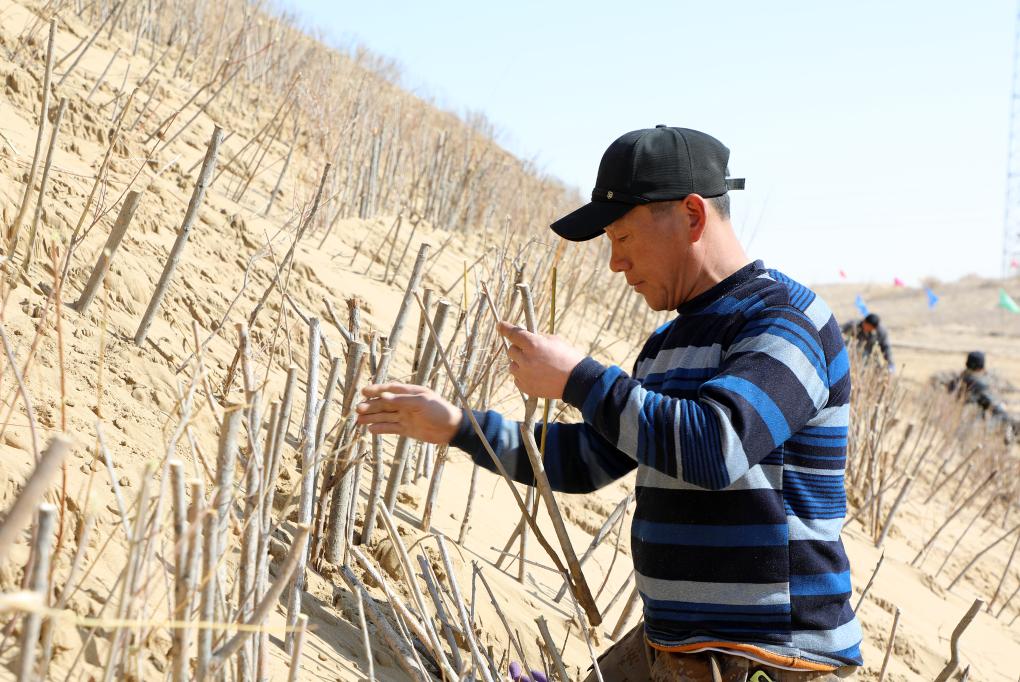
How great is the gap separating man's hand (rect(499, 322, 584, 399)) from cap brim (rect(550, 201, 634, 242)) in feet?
0.62

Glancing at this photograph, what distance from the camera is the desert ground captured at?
131 centimetres

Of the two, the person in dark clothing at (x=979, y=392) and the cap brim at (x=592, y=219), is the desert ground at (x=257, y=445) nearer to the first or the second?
the cap brim at (x=592, y=219)

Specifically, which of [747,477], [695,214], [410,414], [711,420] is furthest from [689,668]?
[695,214]

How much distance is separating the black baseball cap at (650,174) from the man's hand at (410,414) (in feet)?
1.14

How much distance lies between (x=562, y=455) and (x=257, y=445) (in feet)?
1.95

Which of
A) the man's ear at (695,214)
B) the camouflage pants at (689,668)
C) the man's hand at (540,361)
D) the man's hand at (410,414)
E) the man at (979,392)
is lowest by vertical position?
the camouflage pants at (689,668)

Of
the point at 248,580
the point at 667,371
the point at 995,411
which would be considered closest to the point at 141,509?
the point at 248,580

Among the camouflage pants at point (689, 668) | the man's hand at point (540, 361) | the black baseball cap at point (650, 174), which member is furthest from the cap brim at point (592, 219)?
the camouflage pants at point (689, 668)

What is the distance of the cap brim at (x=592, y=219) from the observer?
1576mm

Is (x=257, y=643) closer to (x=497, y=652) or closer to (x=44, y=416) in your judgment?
(x=44, y=416)

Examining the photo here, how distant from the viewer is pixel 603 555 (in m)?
3.14

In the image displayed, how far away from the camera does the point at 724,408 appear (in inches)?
52.7

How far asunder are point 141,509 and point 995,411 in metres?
8.36

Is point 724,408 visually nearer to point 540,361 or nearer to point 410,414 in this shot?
point 540,361
